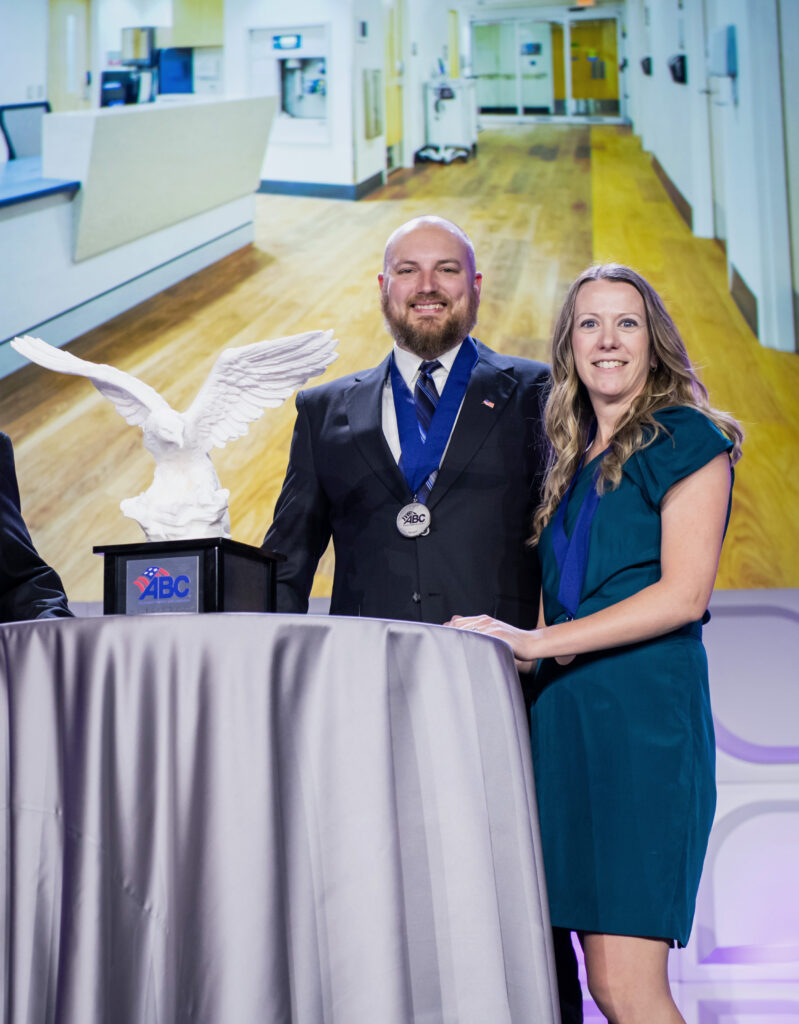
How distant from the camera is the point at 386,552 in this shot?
1692 millimetres

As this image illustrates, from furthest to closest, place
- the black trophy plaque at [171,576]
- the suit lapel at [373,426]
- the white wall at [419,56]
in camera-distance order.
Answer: the white wall at [419,56], the suit lapel at [373,426], the black trophy plaque at [171,576]

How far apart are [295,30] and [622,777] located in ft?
9.61

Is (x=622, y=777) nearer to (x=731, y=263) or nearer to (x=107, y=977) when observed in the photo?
(x=107, y=977)

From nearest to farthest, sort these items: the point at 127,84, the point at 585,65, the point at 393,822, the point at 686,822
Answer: the point at 393,822 < the point at 686,822 < the point at 127,84 < the point at 585,65

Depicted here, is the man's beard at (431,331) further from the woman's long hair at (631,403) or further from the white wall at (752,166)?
the white wall at (752,166)

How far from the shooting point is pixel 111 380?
1.44 meters

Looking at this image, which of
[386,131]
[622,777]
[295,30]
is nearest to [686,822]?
[622,777]

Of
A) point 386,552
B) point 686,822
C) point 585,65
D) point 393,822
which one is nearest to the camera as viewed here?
point 393,822

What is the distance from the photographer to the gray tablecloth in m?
1.02

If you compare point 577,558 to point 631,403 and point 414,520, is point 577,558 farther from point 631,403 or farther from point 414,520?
point 414,520

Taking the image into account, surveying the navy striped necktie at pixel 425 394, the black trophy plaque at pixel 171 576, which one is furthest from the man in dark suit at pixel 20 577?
the navy striped necktie at pixel 425 394

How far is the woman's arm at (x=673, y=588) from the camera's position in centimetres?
129

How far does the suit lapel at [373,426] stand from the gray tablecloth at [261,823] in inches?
26.5

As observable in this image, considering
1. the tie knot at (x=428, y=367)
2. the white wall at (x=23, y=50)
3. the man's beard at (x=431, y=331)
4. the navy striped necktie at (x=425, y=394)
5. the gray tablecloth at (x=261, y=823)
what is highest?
the white wall at (x=23, y=50)
